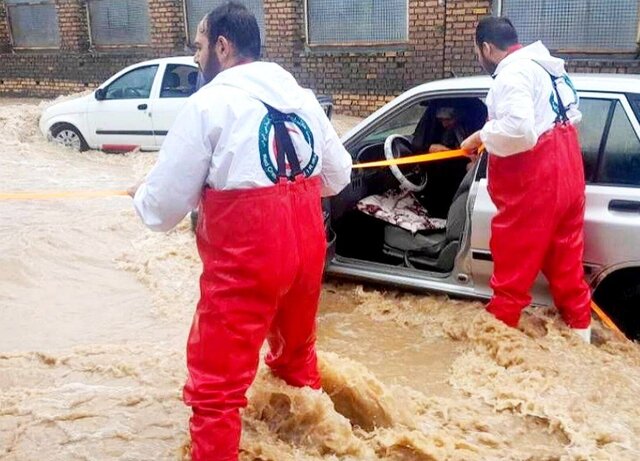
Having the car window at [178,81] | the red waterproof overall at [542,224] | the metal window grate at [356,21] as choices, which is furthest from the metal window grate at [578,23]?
the red waterproof overall at [542,224]

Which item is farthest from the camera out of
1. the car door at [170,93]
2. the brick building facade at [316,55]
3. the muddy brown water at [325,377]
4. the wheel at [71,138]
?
the wheel at [71,138]

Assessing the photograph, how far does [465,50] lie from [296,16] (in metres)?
3.15

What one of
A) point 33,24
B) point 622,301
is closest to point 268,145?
point 622,301

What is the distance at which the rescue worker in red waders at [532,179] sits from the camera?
4047mm

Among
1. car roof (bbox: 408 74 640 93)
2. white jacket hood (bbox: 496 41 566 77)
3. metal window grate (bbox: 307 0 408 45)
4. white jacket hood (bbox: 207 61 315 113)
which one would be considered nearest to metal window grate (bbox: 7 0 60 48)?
metal window grate (bbox: 307 0 408 45)

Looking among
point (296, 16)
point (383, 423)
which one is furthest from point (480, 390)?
point (296, 16)

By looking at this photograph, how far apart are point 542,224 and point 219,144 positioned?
2.20m

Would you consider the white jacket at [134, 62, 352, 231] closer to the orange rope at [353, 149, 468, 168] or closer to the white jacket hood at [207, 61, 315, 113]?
the white jacket hood at [207, 61, 315, 113]

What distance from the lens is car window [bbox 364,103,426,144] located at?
17.4 ft

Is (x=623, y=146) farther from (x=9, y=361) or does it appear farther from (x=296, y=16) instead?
(x=296, y=16)

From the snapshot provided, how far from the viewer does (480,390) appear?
4.03 m

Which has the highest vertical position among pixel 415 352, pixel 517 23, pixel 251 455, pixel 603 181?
pixel 517 23

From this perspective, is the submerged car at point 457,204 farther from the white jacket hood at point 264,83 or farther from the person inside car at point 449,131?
the white jacket hood at point 264,83

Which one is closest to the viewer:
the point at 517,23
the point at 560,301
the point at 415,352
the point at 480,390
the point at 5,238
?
the point at 480,390
